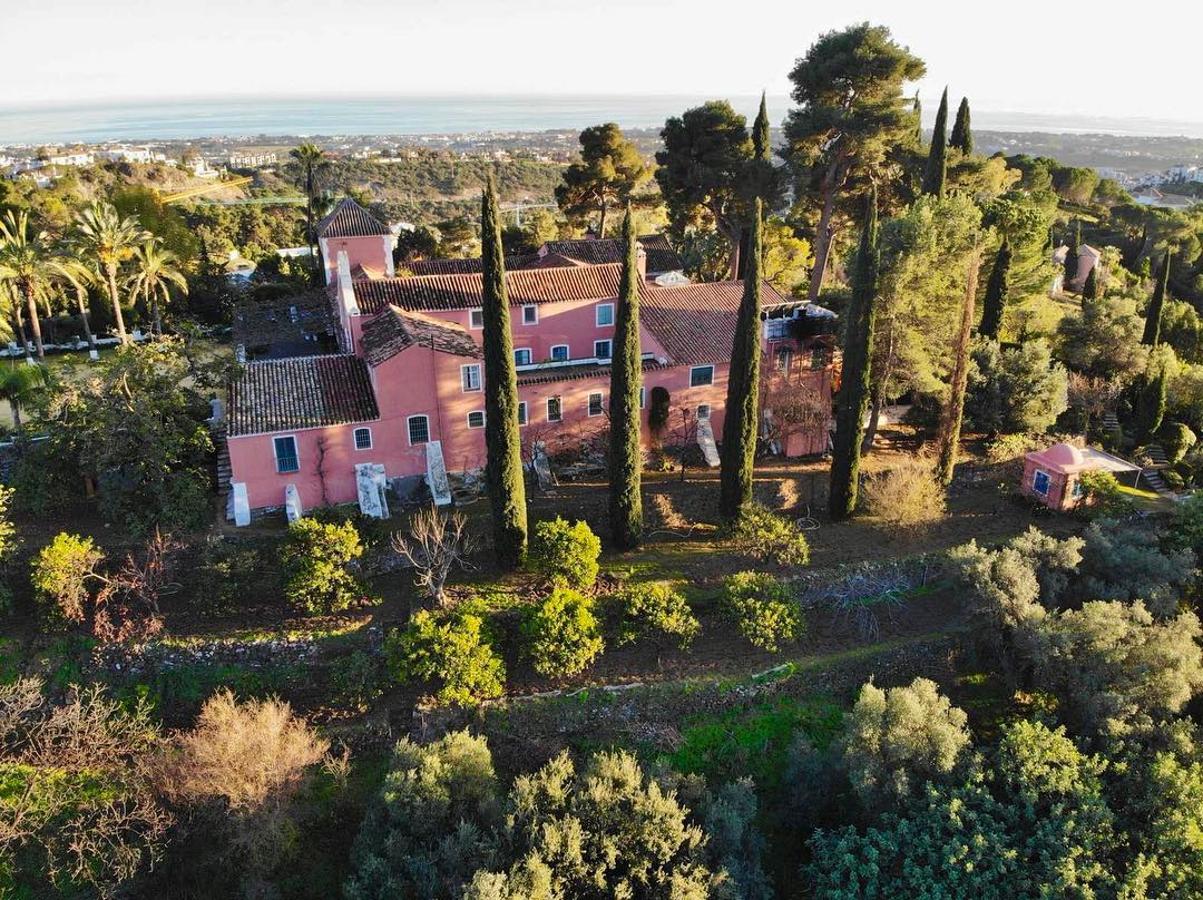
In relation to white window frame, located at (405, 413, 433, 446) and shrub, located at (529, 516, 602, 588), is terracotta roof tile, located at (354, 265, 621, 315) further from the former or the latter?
shrub, located at (529, 516, 602, 588)

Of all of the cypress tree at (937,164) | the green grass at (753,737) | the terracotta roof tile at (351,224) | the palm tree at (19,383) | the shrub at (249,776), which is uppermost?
the cypress tree at (937,164)

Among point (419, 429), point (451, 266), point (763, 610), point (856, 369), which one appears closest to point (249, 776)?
point (419, 429)

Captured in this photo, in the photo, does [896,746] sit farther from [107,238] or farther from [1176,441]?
[107,238]

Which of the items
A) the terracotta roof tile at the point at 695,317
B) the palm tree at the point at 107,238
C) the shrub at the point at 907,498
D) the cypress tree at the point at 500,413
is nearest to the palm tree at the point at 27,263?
the palm tree at the point at 107,238

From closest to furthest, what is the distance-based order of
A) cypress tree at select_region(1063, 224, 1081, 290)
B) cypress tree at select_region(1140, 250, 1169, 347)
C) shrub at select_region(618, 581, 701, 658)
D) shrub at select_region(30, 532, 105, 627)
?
shrub at select_region(30, 532, 105, 627)
shrub at select_region(618, 581, 701, 658)
cypress tree at select_region(1140, 250, 1169, 347)
cypress tree at select_region(1063, 224, 1081, 290)

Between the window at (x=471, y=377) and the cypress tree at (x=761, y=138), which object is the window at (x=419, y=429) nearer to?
the window at (x=471, y=377)

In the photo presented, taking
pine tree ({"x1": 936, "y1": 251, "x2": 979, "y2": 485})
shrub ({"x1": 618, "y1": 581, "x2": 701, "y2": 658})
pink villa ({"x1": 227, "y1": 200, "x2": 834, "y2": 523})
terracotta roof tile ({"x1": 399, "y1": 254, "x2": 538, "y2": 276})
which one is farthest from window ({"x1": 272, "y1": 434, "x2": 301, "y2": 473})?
pine tree ({"x1": 936, "y1": 251, "x2": 979, "y2": 485})

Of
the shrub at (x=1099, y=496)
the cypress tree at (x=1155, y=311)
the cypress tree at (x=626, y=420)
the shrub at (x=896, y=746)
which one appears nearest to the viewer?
the shrub at (x=896, y=746)
